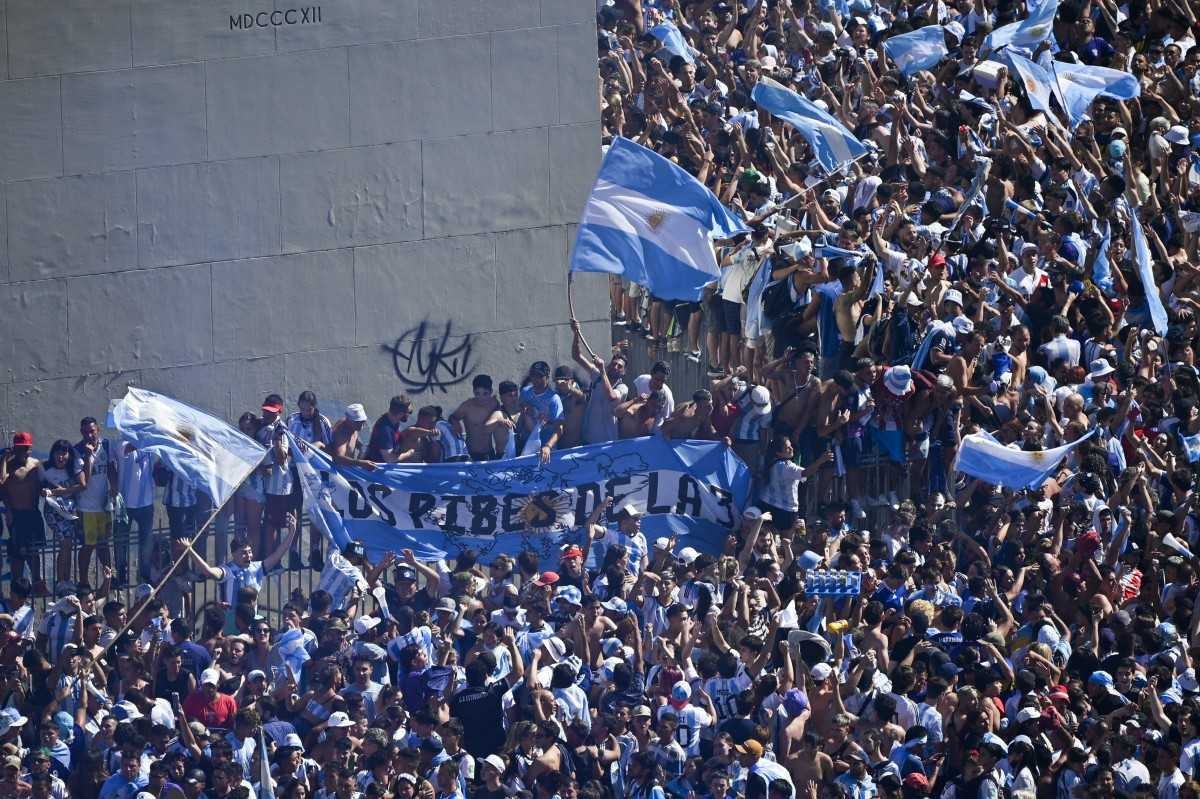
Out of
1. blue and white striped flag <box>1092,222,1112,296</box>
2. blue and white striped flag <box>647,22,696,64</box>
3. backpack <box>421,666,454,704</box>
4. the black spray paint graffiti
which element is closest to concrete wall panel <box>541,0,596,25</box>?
the black spray paint graffiti

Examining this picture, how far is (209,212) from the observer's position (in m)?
25.8

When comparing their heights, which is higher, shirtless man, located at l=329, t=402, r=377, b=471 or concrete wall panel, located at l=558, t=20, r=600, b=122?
concrete wall panel, located at l=558, t=20, r=600, b=122

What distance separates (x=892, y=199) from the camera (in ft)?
85.3

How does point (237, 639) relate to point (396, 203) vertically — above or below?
below

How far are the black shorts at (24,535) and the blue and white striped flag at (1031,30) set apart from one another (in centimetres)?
1062

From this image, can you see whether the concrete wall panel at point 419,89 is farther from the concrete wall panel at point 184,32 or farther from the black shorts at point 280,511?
the black shorts at point 280,511

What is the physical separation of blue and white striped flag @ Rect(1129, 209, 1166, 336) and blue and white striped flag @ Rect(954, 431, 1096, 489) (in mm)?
2876

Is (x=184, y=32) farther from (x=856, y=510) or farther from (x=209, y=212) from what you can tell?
(x=856, y=510)

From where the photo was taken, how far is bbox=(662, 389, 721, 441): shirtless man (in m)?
23.3

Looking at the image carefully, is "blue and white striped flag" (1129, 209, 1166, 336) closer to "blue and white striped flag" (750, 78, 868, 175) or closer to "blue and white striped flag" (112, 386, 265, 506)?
"blue and white striped flag" (750, 78, 868, 175)

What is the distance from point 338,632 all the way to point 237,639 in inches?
30.2

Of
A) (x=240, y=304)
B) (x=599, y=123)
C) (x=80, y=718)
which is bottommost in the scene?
(x=80, y=718)

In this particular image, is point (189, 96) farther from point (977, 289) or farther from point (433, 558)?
point (977, 289)

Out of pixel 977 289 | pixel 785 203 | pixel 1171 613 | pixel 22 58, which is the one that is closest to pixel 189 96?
pixel 22 58
